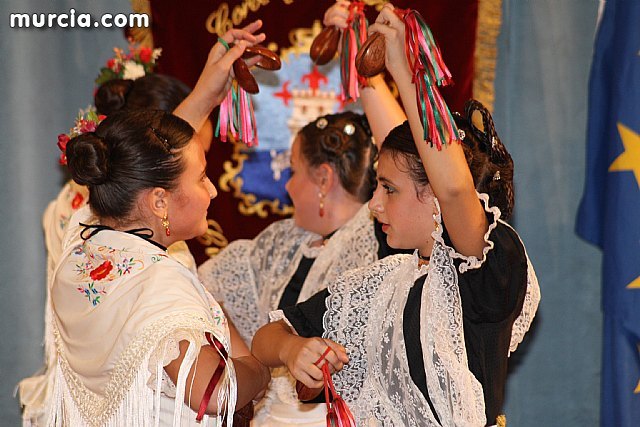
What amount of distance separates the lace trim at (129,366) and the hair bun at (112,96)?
94 centimetres

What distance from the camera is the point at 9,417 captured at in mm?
3133

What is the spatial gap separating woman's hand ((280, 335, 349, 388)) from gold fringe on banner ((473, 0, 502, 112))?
1.64 meters

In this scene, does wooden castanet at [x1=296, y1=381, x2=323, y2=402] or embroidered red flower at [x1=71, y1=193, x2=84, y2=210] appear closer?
wooden castanet at [x1=296, y1=381, x2=323, y2=402]

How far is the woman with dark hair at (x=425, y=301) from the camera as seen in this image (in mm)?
1545

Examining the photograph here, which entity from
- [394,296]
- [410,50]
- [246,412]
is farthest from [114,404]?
[410,50]

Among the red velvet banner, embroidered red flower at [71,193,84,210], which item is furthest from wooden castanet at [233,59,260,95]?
the red velvet banner

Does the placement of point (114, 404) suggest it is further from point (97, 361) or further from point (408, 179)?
point (408, 179)

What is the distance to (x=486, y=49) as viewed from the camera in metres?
2.97

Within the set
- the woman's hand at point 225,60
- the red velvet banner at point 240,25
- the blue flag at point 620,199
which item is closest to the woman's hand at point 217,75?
the woman's hand at point 225,60

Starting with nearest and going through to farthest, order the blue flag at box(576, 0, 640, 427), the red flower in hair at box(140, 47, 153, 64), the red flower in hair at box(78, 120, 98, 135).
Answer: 1. the red flower in hair at box(78, 120, 98, 135)
2. the blue flag at box(576, 0, 640, 427)
3. the red flower in hair at box(140, 47, 153, 64)

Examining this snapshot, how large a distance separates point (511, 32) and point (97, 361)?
77.7 inches

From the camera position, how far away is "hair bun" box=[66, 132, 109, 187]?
65.8 inches

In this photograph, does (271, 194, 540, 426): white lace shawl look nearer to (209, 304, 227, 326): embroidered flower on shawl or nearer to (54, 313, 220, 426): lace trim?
(209, 304, 227, 326): embroidered flower on shawl

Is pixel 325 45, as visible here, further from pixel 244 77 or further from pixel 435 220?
pixel 435 220
